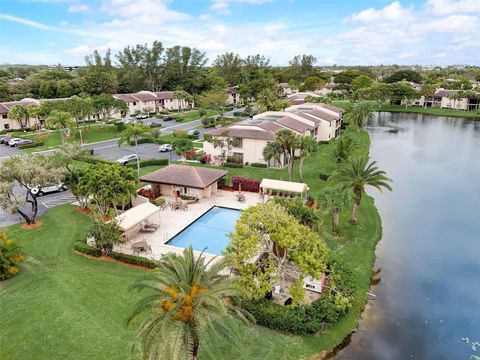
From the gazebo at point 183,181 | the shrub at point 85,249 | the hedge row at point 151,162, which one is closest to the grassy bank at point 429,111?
the hedge row at point 151,162

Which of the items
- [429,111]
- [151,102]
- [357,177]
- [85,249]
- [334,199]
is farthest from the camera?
[429,111]

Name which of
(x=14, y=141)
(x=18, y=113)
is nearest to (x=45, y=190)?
(x=14, y=141)

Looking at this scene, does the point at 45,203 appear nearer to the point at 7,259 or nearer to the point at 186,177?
the point at 7,259

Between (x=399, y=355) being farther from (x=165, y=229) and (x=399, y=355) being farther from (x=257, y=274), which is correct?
(x=165, y=229)

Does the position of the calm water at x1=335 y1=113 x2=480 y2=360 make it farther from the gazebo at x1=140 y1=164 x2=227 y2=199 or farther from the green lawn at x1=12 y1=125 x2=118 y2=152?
the green lawn at x1=12 y1=125 x2=118 y2=152

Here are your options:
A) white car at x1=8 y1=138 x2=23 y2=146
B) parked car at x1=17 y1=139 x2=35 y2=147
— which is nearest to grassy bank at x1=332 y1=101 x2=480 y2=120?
parked car at x1=17 y1=139 x2=35 y2=147

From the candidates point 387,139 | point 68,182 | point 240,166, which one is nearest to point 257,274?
point 68,182
